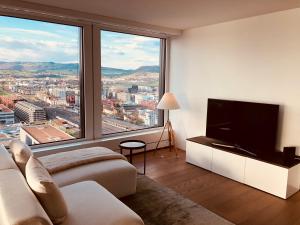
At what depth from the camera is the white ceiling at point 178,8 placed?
3162 mm

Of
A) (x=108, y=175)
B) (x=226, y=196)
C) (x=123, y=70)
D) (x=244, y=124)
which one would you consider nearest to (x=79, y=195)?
(x=108, y=175)

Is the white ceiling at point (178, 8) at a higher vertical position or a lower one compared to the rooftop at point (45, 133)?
higher

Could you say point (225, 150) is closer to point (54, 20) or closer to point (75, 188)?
point (75, 188)

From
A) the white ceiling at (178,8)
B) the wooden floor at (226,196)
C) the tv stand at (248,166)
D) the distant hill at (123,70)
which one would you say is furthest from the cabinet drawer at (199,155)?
the white ceiling at (178,8)

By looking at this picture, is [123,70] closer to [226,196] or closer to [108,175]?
[108,175]

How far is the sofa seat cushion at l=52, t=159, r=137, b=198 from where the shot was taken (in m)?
2.65

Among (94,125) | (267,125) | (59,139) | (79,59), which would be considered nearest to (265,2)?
(267,125)

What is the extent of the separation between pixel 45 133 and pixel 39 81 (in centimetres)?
86

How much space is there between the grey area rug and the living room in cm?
1

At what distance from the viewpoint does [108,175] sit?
283cm

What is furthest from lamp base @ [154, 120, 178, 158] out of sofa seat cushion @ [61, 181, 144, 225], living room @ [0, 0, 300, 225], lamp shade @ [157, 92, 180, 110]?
sofa seat cushion @ [61, 181, 144, 225]

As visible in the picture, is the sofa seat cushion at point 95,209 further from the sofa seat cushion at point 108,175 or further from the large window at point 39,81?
the large window at point 39,81

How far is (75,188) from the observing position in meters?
2.34

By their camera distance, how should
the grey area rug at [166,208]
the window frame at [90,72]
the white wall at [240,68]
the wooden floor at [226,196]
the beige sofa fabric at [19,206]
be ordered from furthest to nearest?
the window frame at [90,72]
the white wall at [240,68]
the wooden floor at [226,196]
the grey area rug at [166,208]
the beige sofa fabric at [19,206]
